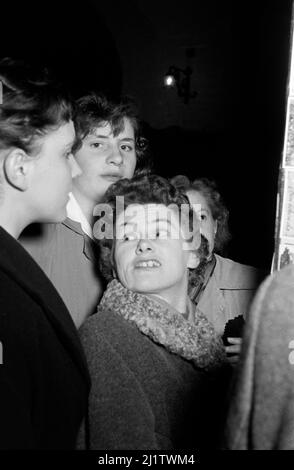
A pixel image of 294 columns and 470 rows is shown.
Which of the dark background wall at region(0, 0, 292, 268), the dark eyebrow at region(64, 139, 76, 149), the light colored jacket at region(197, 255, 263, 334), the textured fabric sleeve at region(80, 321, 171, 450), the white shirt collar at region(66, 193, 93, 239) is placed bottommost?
the textured fabric sleeve at region(80, 321, 171, 450)

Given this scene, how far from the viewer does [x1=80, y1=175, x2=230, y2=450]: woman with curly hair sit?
0.86 metres

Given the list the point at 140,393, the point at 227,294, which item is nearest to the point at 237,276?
the point at 227,294

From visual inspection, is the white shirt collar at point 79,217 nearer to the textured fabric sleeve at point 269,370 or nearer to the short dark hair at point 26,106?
the short dark hair at point 26,106

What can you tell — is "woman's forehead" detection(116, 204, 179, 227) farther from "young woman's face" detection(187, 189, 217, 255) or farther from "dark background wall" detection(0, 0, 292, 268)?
"dark background wall" detection(0, 0, 292, 268)

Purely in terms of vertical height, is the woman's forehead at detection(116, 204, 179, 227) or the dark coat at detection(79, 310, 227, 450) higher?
the woman's forehead at detection(116, 204, 179, 227)

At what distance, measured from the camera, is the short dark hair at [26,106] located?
2.81ft

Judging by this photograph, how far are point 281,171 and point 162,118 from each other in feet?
8.59

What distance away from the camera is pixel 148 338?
0.97 meters

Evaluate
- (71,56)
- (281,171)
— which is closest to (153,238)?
(281,171)

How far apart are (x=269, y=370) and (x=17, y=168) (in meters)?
0.66

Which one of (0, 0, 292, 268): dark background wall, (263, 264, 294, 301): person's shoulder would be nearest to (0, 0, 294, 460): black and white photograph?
(263, 264, 294, 301): person's shoulder

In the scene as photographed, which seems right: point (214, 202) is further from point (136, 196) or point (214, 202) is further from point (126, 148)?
point (136, 196)

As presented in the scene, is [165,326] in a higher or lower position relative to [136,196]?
lower

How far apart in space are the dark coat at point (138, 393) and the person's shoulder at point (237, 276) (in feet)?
2.06
